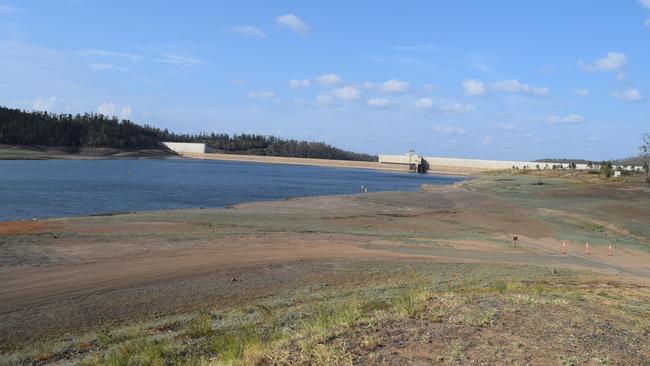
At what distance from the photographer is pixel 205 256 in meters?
22.0

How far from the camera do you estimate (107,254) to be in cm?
2195

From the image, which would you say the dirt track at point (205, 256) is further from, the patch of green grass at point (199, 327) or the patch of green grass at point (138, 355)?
the patch of green grass at point (138, 355)

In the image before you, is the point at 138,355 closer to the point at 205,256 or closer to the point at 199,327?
the point at 199,327

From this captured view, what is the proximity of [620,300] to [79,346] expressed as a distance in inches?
461

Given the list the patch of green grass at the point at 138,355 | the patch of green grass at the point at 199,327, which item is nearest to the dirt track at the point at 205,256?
the patch of green grass at the point at 199,327

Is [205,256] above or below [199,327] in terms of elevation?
below

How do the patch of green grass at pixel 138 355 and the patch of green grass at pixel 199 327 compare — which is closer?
the patch of green grass at pixel 138 355

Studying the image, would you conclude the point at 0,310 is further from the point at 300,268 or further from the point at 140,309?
the point at 300,268

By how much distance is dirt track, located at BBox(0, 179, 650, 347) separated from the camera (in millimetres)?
14703

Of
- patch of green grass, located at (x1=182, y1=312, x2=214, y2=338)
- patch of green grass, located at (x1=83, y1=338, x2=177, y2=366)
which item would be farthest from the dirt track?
patch of green grass, located at (x1=83, y1=338, x2=177, y2=366)

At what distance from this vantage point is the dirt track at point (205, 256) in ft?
48.2

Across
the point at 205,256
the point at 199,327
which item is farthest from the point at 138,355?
the point at 205,256

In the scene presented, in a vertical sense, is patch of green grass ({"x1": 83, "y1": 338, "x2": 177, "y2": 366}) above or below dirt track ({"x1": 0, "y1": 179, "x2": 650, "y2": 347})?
above

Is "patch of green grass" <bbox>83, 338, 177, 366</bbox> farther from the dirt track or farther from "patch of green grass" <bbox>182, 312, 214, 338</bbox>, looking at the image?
the dirt track
